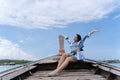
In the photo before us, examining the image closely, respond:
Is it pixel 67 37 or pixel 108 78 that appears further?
pixel 67 37

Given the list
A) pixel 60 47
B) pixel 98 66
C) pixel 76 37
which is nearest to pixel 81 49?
pixel 76 37

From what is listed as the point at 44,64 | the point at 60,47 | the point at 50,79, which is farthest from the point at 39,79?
the point at 60,47

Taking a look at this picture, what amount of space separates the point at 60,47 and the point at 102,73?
510cm

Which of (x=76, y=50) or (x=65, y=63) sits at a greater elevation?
(x=76, y=50)

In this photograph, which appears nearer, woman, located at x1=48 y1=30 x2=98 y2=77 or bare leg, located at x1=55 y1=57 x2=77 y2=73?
bare leg, located at x1=55 y1=57 x2=77 y2=73

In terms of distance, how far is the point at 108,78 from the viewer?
5.59 m

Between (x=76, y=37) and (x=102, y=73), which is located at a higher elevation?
(x=76, y=37)

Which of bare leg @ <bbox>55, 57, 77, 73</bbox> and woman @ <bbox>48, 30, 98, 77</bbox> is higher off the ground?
woman @ <bbox>48, 30, 98, 77</bbox>

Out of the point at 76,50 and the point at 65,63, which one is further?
the point at 76,50

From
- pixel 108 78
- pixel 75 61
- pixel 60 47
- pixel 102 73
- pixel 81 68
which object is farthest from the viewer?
pixel 60 47

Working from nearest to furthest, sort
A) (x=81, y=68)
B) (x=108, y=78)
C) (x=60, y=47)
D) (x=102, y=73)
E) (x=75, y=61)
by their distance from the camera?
(x=108, y=78) < (x=102, y=73) < (x=75, y=61) < (x=81, y=68) < (x=60, y=47)

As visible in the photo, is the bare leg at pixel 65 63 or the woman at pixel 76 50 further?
the woman at pixel 76 50

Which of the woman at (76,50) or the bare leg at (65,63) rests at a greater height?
the woman at (76,50)

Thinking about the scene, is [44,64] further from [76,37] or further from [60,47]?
[60,47]
